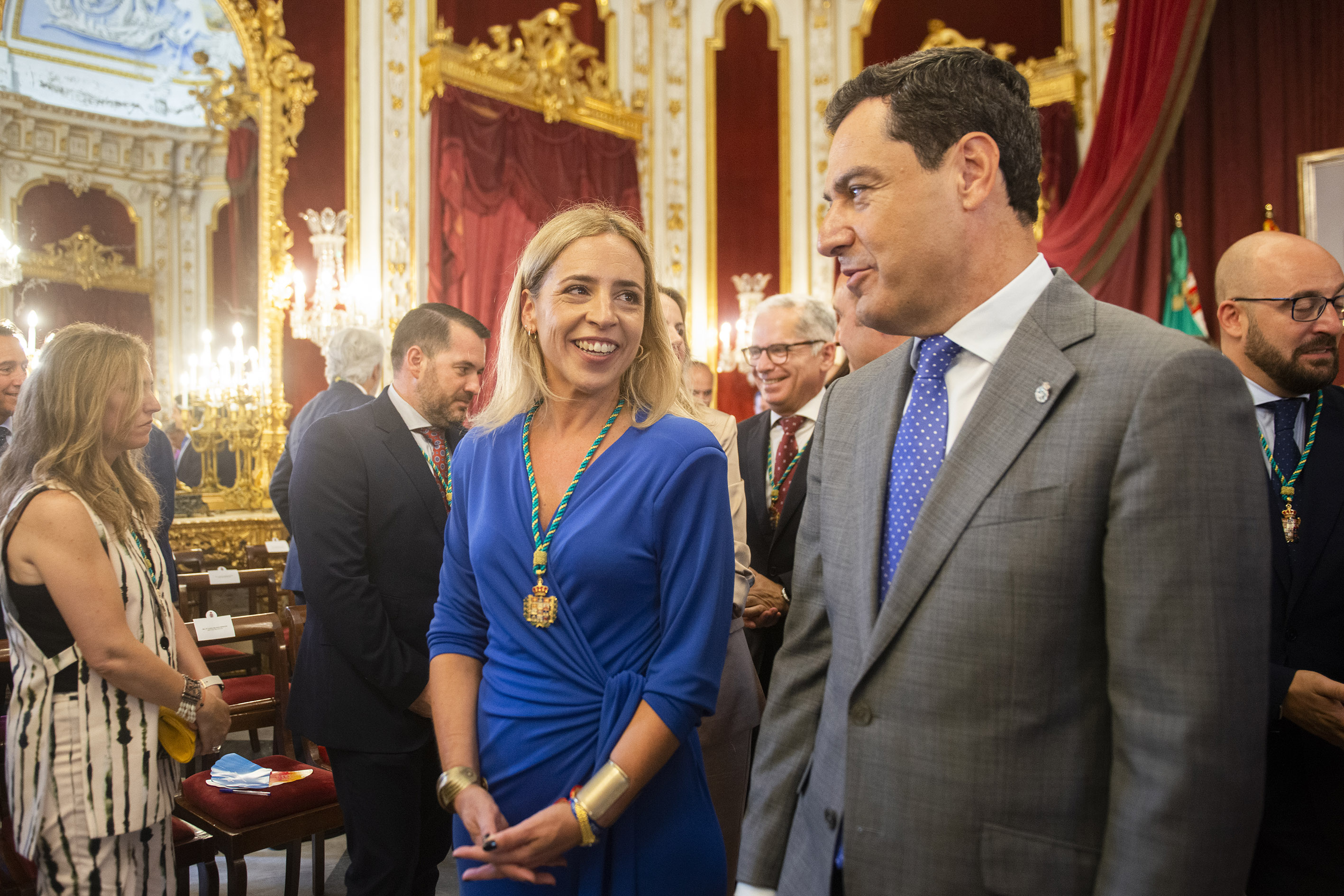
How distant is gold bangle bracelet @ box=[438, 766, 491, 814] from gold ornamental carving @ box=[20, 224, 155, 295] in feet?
18.3

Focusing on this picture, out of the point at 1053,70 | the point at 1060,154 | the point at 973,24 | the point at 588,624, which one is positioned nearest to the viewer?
the point at 588,624

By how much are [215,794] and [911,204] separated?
2.44m

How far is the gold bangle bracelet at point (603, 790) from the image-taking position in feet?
4.39

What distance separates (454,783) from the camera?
4.73ft

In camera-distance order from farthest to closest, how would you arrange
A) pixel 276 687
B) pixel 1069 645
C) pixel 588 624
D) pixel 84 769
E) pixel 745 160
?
1. pixel 745 160
2. pixel 276 687
3. pixel 84 769
4. pixel 588 624
5. pixel 1069 645

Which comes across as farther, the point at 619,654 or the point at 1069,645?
the point at 619,654

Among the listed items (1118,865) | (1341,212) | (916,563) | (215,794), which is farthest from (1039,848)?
(1341,212)

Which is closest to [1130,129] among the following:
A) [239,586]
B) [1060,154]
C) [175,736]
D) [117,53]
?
[1060,154]

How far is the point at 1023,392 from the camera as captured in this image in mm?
1005

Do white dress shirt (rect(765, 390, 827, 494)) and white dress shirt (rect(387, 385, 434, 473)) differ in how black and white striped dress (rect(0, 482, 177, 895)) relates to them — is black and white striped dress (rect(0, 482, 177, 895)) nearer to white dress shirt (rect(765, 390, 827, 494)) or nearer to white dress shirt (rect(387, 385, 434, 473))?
white dress shirt (rect(387, 385, 434, 473))

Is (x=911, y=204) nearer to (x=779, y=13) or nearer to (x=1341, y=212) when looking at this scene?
(x=1341, y=212)

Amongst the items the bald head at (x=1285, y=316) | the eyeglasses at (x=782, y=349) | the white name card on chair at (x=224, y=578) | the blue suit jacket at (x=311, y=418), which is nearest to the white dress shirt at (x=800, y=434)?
the eyeglasses at (x=782, y=349)

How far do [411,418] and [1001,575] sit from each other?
1.87 meters

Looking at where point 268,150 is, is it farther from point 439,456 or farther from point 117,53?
point 439,456
